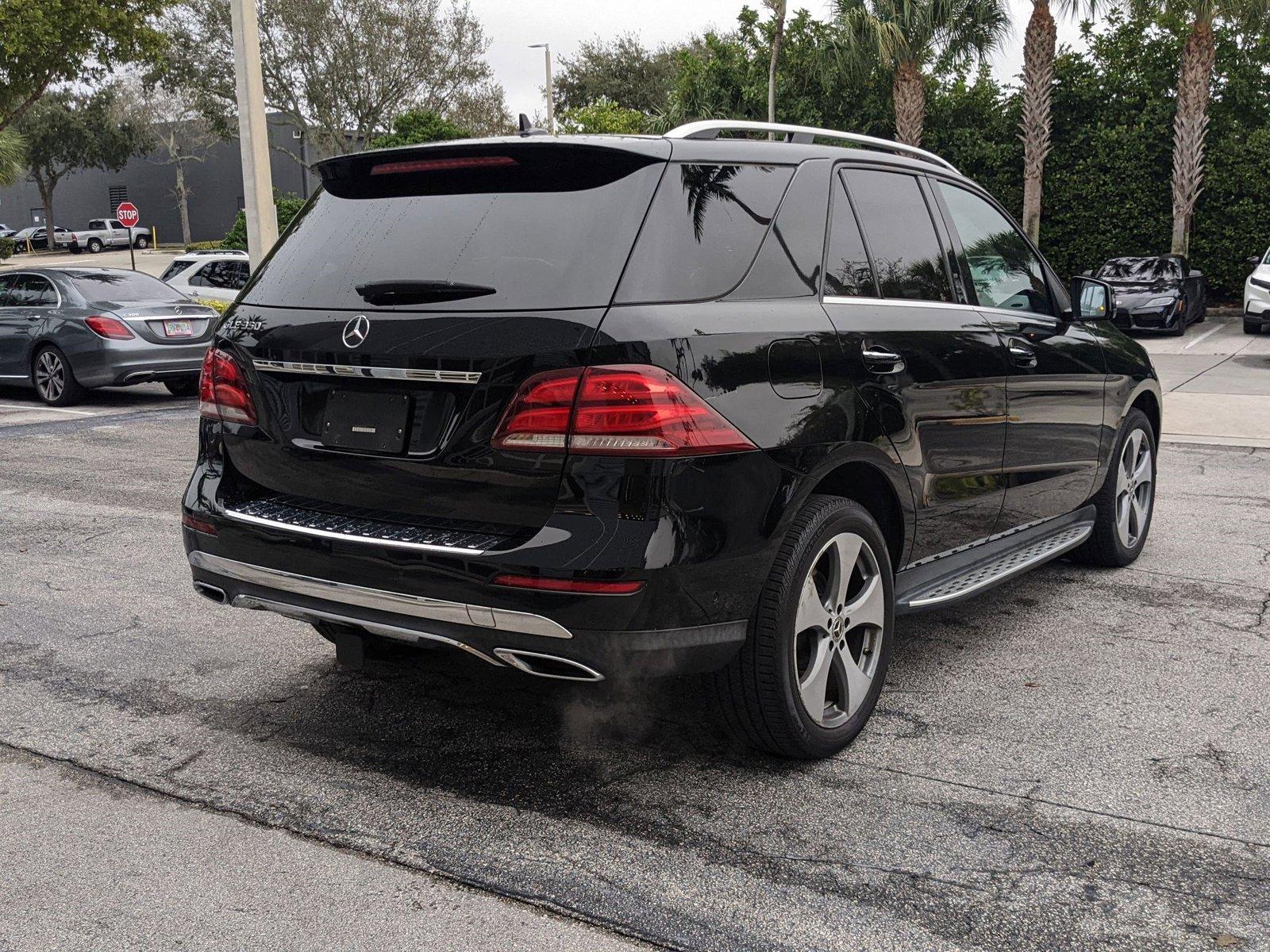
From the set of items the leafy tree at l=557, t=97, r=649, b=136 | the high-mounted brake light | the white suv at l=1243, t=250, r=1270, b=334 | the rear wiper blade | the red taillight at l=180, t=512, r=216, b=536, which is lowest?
the red taillight at l=180, t=512, r=216, b=536

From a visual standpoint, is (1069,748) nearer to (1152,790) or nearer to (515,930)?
(1152,790)

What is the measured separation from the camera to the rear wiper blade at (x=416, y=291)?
3.22 metres

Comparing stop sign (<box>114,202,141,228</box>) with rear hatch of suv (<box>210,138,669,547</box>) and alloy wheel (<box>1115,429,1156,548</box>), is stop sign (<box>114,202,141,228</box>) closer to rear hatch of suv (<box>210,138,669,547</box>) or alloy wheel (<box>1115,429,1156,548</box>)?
alloy wheel (<box>1115,429,1156,548</box>)

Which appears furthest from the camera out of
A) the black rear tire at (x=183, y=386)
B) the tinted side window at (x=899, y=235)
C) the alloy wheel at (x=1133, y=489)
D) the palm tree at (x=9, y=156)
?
the palm tree at (x=9, y=156)

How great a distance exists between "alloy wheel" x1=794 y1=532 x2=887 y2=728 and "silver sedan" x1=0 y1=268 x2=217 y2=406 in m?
10.8

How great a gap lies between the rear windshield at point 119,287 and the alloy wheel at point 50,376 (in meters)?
0.73

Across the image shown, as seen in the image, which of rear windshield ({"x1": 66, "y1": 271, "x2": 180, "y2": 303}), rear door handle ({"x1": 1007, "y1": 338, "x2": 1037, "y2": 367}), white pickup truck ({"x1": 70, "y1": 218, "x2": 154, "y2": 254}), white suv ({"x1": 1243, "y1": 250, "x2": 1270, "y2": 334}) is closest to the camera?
rear door handle ({"x1": 1007, "y1": 338, "x2": 1037, "y2": 367})

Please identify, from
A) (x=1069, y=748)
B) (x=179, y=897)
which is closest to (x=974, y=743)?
(x=1069, y=748)

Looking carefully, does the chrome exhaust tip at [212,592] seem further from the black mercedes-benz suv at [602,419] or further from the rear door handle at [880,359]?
the rear door handle at [880,359]

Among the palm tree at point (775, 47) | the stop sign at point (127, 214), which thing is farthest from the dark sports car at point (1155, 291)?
the stop sign at point (127, 214)

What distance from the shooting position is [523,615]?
302 cm

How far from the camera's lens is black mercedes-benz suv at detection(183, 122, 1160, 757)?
9.89 ft

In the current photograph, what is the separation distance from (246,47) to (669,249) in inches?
491

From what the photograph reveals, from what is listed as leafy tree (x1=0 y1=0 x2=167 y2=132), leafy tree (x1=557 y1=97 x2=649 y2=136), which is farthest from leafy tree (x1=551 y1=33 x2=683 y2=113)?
leafy tree (x1=0 y1=0 x2=167 y2=132)
